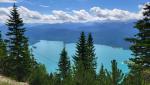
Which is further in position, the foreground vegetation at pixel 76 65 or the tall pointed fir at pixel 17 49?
the tall pointed fir at pixel 17 49

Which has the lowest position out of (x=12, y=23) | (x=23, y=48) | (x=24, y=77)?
(x=24, y=77)

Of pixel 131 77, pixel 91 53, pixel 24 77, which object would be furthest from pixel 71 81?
pixel 91 53

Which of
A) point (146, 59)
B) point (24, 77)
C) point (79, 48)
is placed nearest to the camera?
point (146, 59)

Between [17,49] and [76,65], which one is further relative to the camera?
[17,49]

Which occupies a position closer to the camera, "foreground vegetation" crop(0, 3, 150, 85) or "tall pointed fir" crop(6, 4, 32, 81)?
"foreground vegetation" crop(0, 3, 150, 85)

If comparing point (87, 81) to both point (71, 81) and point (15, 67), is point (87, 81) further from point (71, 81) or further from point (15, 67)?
point (15, 67)

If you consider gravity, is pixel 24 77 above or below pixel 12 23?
below
